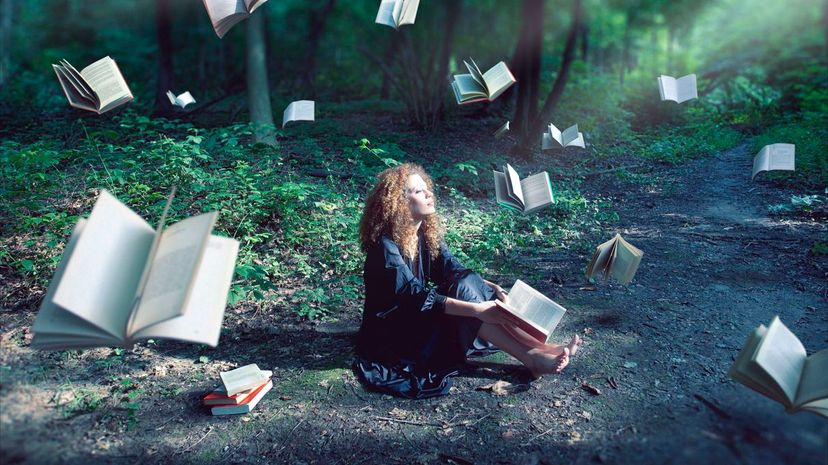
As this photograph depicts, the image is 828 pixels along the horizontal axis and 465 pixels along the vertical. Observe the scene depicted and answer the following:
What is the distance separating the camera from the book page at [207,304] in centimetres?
159

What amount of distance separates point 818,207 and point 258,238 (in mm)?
Answer: 4293

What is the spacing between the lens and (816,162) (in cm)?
476

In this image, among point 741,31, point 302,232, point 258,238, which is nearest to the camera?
point 258,238

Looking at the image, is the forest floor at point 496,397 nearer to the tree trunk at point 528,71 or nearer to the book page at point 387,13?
the book page at point 387,13

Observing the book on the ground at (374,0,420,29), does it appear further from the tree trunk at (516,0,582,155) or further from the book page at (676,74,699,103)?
the tree trunk at (516,0,582,155)

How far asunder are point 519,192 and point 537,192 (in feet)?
0.45

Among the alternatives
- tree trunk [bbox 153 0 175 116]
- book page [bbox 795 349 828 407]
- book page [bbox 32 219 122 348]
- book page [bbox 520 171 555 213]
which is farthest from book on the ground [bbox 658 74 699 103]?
tree trunk [bbox 153 0 175 116]

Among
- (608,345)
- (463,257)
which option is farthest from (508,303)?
(463,257)

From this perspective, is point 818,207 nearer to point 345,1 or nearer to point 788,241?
point 788,241

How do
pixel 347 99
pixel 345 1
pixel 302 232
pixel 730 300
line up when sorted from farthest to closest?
pixel 345 1 → pixel 347 99 → pixel 302 232 → pixel 730 300

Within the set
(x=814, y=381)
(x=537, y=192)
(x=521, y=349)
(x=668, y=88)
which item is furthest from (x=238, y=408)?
(x=668, y=88)

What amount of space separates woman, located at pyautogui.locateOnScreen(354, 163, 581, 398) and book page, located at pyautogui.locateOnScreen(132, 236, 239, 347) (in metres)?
1.12

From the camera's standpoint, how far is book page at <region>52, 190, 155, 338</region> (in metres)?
1.60

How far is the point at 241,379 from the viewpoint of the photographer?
269 cm
